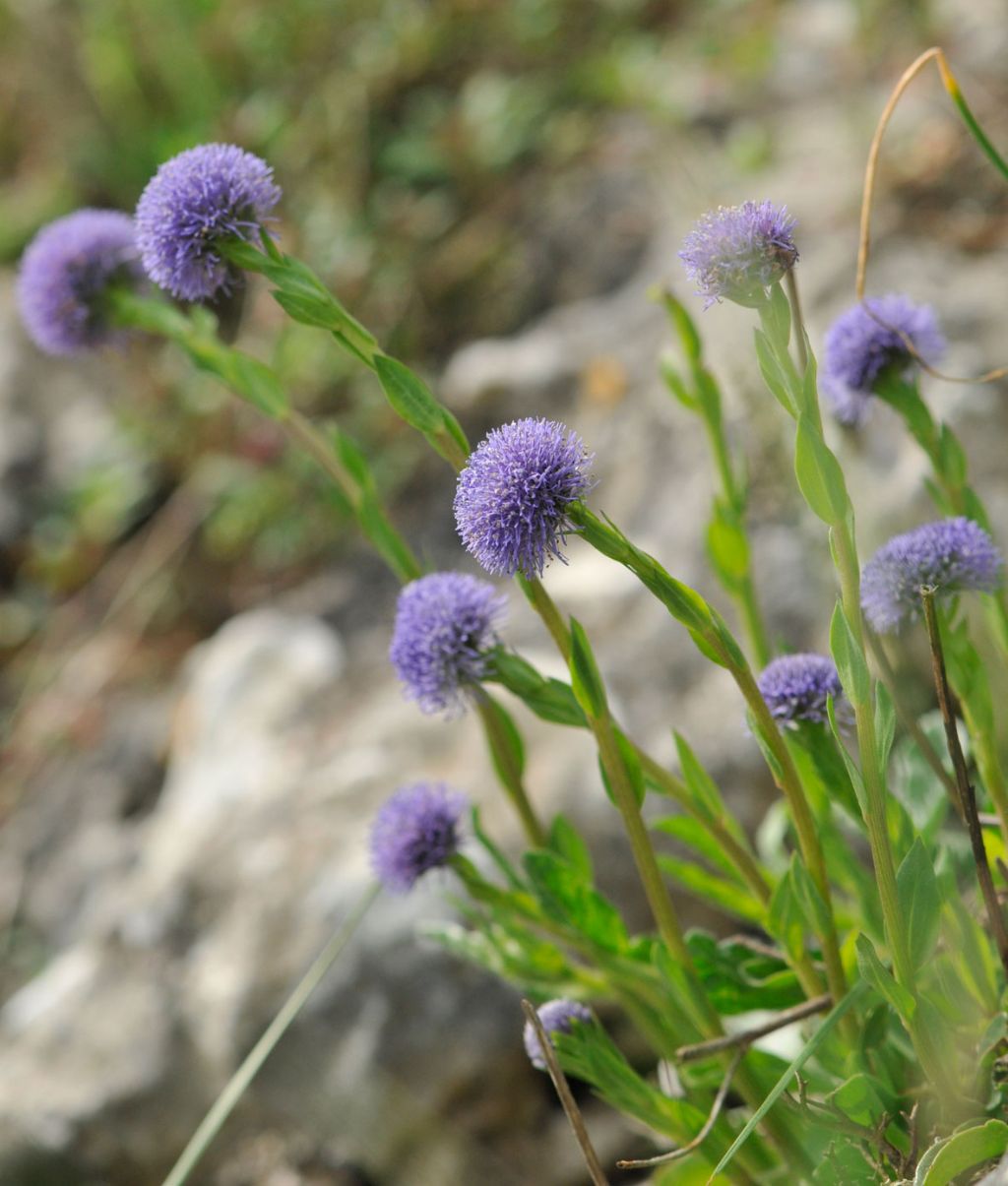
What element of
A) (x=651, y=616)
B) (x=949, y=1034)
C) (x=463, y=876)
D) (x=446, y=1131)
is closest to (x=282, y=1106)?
(x=446, y=1131)

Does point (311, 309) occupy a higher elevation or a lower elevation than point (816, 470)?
higher

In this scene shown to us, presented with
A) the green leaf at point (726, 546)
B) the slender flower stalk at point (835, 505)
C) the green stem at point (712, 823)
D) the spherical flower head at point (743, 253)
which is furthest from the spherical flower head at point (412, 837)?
the spherical flower head at point (743, 253)

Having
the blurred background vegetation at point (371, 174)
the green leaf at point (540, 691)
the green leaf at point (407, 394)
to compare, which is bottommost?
the green leaf at point (540, 691)

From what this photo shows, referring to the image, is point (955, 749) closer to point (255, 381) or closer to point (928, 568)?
point (928, 568)

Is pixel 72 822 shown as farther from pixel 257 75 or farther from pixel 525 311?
pixel 257 75

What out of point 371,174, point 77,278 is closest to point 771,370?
point 77,278

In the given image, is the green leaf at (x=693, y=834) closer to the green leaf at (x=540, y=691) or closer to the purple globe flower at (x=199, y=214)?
the green leaf at (x=540, y=691)
